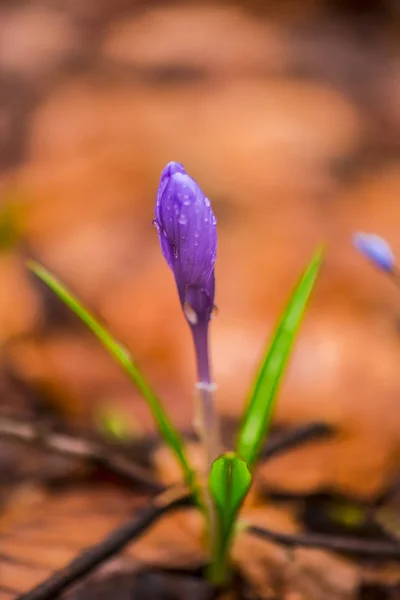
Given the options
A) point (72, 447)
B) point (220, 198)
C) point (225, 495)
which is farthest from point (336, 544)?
point (220, 198)

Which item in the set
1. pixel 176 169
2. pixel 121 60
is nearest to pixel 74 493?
pixel 176 169

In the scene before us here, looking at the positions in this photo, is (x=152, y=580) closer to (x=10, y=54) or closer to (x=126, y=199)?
(x=126, y=199)

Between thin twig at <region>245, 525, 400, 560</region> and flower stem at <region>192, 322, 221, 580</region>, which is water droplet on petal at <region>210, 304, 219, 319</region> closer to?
flower stem at <region>192, 322, 221, 580</region>

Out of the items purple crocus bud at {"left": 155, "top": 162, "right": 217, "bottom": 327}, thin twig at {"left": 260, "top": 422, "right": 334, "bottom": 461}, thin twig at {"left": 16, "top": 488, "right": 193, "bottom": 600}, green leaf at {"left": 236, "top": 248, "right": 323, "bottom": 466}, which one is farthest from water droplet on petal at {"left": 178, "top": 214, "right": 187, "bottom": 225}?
thin twig at {"left": 260, "top": 422, "right": 334, "bottom": 461}

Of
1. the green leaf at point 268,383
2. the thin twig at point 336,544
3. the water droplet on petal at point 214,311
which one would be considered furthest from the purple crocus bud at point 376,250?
the thin twig at point 336,544

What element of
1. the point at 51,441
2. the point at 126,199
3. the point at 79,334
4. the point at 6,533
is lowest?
the point at 6,533

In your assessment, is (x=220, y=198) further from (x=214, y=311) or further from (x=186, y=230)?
(x=186, y=230)
